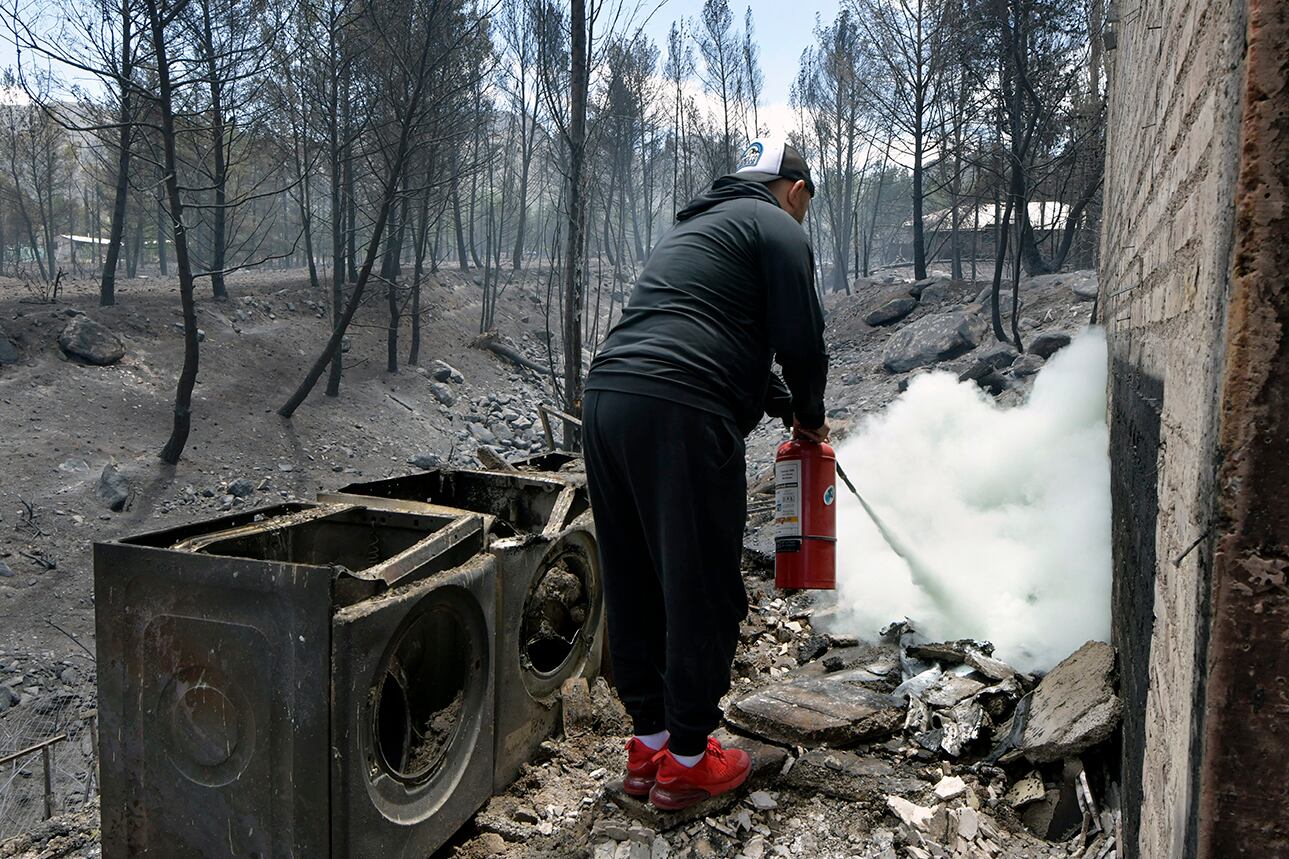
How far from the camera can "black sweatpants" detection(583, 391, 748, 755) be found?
2.50 m

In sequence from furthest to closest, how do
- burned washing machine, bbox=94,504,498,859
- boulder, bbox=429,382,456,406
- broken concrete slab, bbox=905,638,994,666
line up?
boulder, bbox=429,382,456,406 → broken concrete slab, bbox=905,638,994,666 → burned washing machine, bbox=94,504,498,859

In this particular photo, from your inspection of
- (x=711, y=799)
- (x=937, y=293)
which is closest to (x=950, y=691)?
(x=711, y=799)

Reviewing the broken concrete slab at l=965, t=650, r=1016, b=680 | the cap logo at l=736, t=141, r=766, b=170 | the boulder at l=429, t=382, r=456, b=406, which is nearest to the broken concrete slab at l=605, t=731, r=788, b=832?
the broken concrete slab at l=965, t=650, r=1016, b=680

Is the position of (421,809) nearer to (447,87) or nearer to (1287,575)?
(1287,575)

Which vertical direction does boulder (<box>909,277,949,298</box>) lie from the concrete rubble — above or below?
above

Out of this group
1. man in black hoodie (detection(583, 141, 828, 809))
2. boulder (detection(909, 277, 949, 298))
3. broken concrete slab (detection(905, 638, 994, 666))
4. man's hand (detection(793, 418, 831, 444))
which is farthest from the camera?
boulder (detection(909, 277, 949, 298))

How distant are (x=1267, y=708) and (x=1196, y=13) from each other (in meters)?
1.30

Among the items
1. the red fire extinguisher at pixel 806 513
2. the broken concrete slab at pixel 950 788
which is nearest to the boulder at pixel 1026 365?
the red fire extinguisher at pixel 806 513

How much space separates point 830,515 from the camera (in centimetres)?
326

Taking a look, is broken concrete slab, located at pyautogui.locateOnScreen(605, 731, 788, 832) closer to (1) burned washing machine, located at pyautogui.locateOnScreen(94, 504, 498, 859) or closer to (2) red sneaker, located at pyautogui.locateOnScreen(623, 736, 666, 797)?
(2) red sneaker, located at pyautogui.locateOnScreen(623, 736, 666, 797)

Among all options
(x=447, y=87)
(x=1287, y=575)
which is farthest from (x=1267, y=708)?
(x=447, y=87)

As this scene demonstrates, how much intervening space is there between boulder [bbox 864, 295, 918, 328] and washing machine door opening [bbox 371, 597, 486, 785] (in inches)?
671

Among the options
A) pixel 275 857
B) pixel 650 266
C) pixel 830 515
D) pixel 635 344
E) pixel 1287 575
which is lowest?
pixel 275 857

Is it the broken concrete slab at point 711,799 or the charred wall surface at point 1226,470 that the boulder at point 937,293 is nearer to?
the broken concrete slab at point 711,799
